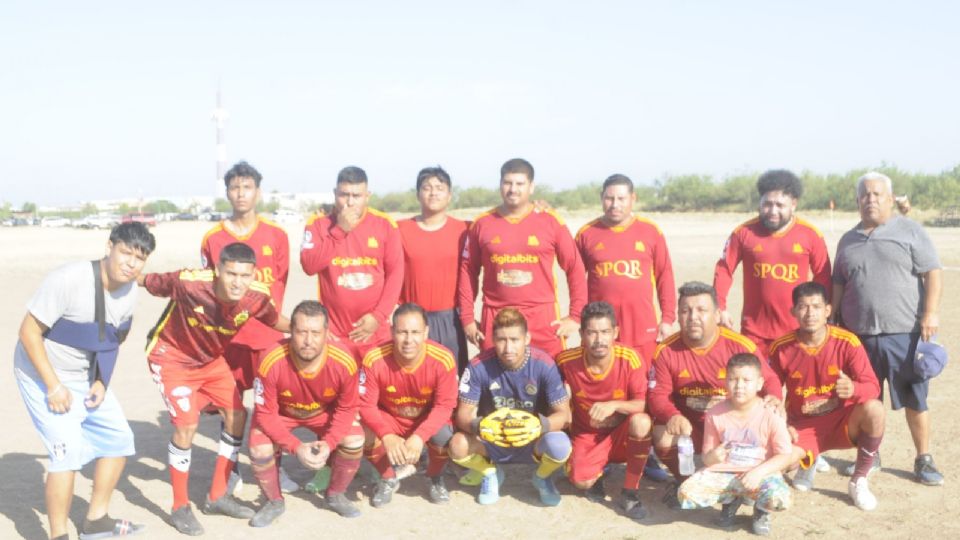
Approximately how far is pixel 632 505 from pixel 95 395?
3.55m

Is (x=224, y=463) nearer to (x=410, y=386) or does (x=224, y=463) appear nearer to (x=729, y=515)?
(x=410, y=386)

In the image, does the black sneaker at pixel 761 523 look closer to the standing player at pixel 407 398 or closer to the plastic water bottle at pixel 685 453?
the plastic water bottle at pixel 685 453

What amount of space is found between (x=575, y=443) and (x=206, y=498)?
8.74ft

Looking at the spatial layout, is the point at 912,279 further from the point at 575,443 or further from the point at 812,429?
the point at 575,443

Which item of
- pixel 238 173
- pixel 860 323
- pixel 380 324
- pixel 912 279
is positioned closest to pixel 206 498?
pixel 380 324

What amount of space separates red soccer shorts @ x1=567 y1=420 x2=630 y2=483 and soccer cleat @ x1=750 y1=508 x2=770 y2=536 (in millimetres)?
1020

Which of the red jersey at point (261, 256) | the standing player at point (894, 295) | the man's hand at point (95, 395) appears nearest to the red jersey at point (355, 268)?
the red jersey at point (261, 256)

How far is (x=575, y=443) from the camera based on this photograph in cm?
640

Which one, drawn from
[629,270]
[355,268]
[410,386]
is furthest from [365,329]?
[629,270]

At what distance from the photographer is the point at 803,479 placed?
21.1 feet

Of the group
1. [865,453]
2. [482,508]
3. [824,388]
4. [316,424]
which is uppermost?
[824,388]

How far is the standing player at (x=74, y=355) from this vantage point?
523cm

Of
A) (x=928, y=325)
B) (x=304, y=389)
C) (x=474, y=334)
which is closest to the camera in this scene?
(x=304, y=389)

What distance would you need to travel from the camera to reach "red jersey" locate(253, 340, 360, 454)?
6031mm
